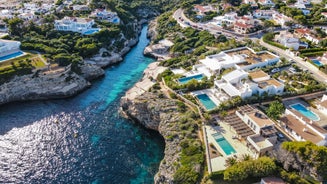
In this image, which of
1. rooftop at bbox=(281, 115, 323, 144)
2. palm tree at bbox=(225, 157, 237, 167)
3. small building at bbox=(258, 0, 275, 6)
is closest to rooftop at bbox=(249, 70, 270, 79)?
rooftop at bbox=(281, 115, 323, 144)

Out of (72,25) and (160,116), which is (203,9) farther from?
(160,116)

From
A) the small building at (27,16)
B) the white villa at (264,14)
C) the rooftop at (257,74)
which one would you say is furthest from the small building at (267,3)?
the small building at (27,16)

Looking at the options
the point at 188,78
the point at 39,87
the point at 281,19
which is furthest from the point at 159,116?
the point at 281,19

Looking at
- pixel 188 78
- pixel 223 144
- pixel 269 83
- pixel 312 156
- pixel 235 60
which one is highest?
pixel 235 60

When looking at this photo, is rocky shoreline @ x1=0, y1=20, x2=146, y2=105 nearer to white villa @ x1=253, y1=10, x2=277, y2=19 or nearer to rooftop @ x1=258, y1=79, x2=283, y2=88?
rooftop @ x1=258, y1=79, x2=283, y2=88

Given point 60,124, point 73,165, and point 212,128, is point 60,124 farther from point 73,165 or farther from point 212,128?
point 212,128

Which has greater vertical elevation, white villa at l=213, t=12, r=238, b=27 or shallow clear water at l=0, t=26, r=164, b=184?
white villa at l=213, t=12, r=238, b=27

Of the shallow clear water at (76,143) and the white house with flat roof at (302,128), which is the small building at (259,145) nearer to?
the white house with flat roof at (302,128)
